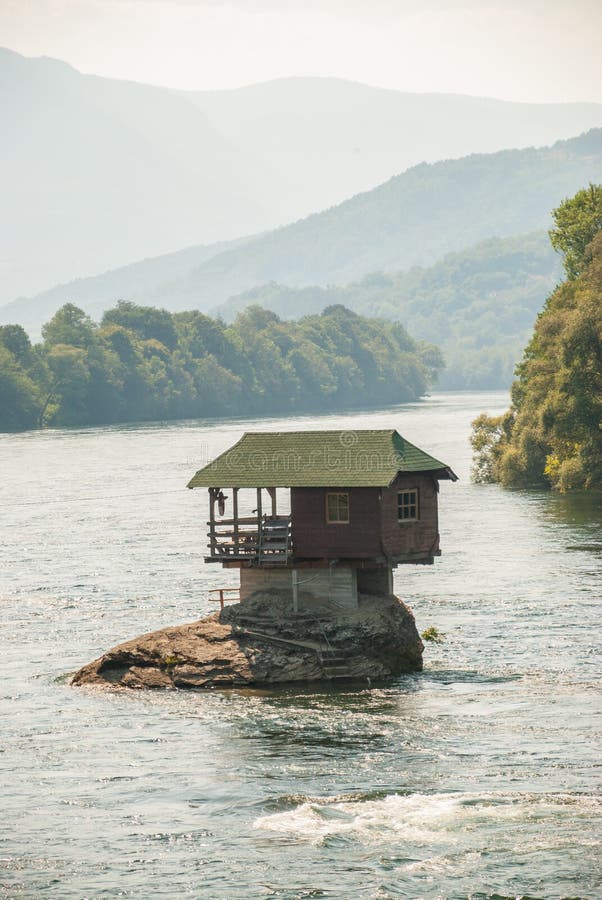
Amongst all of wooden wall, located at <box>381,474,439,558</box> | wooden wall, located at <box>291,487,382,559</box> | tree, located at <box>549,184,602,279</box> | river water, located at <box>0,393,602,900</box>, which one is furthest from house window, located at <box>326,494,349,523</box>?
tree, located at <box>549,184,602,279</box>

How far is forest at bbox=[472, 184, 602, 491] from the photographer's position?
336 ft

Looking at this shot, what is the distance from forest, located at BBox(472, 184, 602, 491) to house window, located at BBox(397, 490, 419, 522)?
49.8 m

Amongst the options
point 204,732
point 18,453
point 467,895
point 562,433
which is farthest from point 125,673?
point 18,453

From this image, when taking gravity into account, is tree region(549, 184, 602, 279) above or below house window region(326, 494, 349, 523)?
above

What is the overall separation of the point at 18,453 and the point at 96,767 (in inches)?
5016

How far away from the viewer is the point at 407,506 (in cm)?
5453

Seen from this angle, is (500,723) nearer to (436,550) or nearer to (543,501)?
(436,550)

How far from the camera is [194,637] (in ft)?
173

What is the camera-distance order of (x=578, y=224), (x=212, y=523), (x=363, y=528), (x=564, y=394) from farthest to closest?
(x=578, y=224) < (x=564, y=394) < (x=212, y=523) < (x=363, y=528)

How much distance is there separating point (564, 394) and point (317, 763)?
65246 millimetres

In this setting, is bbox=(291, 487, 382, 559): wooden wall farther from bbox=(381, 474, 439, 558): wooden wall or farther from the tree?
the tree

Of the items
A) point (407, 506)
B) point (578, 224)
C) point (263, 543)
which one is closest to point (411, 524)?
point (407, 506)

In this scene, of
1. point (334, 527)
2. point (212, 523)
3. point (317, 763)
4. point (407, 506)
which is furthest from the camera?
point (407, 506)

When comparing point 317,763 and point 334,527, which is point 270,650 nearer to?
point 334,527
